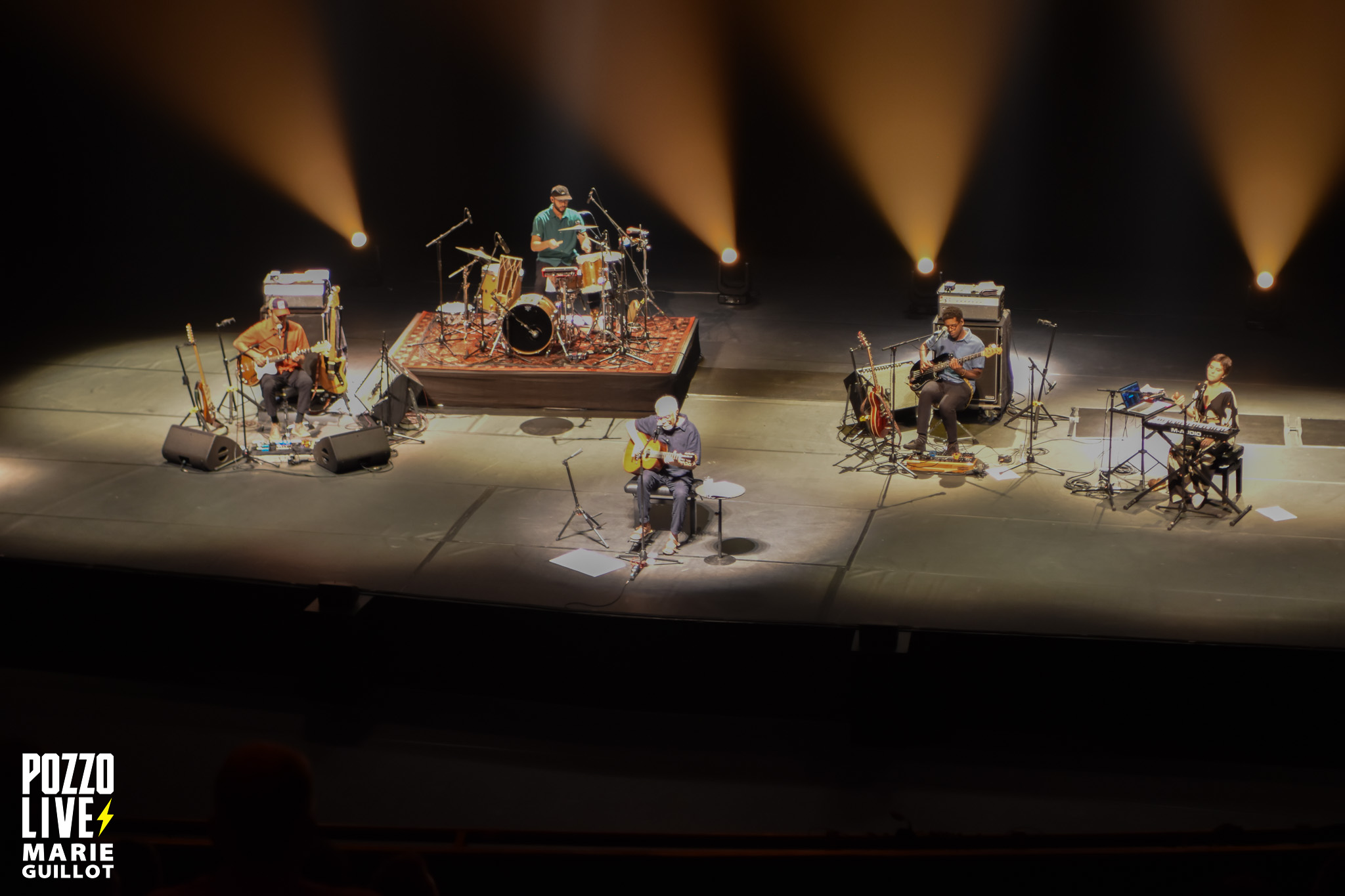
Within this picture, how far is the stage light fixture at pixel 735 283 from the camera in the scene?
12.9 meters

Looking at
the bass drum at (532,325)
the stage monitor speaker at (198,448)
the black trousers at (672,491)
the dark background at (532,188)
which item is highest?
the dark background at (532,188)

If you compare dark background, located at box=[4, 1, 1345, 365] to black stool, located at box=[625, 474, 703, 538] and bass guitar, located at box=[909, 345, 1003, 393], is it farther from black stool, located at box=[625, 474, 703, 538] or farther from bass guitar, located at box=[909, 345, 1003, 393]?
black stool, located at box=[625, 474, 703, 538]

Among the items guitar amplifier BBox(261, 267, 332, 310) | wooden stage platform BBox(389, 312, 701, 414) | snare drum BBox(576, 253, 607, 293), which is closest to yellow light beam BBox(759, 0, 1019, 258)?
snare drum BBox(576, 253, 607, 293)

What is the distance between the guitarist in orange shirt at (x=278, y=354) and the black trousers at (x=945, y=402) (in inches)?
177

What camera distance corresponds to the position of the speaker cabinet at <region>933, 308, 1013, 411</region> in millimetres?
9617

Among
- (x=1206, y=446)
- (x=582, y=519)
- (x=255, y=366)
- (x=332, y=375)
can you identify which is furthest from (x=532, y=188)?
(x=1206, y=446)

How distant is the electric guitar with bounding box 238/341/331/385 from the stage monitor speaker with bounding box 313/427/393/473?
32.1 inches

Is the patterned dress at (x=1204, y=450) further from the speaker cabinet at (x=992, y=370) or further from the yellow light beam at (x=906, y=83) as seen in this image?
the yellow light beam at (x=906, y=83)

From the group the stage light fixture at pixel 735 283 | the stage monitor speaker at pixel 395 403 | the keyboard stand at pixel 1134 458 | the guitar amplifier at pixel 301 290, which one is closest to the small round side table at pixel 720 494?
the keyboard stand at pixel 1134 458

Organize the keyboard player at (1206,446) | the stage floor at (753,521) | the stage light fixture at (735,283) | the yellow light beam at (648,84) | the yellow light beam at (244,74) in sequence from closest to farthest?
the stage floor at (753,521)
the keyboard player at (1206,446)
the yellow light beam at (648,84)
the stage light fixture at (735,283)
the yellow light beam at (244,74)

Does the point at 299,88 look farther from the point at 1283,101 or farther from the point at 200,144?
the point at 1283,101

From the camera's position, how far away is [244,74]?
13.3m

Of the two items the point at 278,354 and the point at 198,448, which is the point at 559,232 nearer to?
the point at 278,354

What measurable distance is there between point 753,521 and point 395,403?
3.29 meters
